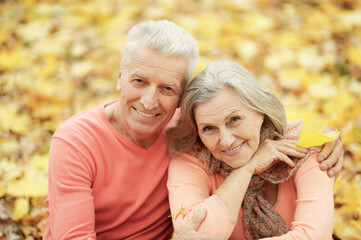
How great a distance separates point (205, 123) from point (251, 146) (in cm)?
30

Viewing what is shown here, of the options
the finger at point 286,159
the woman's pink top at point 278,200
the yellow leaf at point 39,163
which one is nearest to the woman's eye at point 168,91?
the woman's pink top at point 278,200

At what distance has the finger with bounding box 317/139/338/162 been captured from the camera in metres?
2.00

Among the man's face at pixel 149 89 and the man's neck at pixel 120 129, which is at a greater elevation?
the man's face at pixel 149 89

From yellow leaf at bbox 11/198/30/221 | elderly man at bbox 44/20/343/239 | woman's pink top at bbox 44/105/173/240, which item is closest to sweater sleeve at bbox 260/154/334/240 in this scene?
elderly man at bbox 44/20/343/239

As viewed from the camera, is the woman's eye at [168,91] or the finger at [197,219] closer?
the finger at [197,219]

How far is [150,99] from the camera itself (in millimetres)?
2002

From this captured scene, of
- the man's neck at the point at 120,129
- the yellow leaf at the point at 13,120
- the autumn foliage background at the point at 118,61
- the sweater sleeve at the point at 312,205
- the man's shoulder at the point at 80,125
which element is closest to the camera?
the sweater sleeve at the point at 312,205

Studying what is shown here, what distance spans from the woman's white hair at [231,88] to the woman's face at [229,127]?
0.10ft

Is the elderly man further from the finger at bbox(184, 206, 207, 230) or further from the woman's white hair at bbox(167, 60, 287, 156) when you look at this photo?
the woman's white hair at bbox(167, 60, 287, 156)

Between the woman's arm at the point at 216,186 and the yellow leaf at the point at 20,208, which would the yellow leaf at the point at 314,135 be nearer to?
the woman's arm at the point at 216,186

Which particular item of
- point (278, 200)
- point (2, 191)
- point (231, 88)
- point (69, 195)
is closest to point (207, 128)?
point (231, 88)

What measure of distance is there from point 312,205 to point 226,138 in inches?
21.8

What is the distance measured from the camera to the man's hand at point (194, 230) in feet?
5.94

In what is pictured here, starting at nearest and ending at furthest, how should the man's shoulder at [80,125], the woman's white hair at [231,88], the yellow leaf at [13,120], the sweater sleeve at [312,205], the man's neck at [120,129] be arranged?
the sweater sleeve at [312,205] → the woman's white hair at [231,88] → the man's shoulder at [80,125] → the man's neck at [120,129] → the yellow leaf at [13,120]
